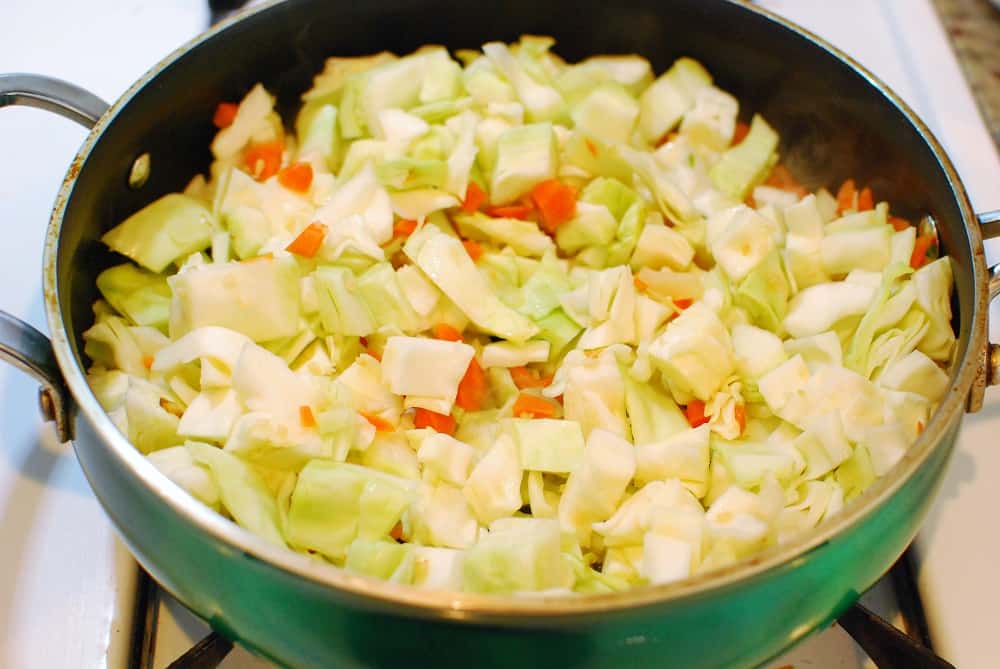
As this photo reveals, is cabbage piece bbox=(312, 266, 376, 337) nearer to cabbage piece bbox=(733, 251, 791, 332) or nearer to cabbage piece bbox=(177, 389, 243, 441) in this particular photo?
cabbage piece bbox=(177, 389, 243, 441)

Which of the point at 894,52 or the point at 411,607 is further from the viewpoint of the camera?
the point at 894,52

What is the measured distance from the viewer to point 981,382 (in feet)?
2.77

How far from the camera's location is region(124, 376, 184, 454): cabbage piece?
0.88 m

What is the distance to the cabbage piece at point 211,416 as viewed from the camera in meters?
0.88

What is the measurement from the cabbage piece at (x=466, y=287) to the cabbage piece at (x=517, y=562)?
270 millimetres

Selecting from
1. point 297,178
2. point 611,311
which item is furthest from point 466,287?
point 297,178

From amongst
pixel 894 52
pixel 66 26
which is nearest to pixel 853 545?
pixel 894 52

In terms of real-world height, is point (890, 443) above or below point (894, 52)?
below

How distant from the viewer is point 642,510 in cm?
85

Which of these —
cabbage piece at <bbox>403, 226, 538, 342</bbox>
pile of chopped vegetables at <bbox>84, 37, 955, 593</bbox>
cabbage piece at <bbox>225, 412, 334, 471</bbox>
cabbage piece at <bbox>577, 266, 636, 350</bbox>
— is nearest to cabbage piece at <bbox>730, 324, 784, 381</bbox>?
pile of chopped vegetables at <bbox>84, 37, 955, 593</bbox>

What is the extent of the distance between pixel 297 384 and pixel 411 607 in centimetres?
34

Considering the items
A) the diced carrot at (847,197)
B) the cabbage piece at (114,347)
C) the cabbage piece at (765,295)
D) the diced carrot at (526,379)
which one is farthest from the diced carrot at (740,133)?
the cabbage piece at (114,347)

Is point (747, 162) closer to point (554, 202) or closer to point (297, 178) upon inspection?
point (554, 202)

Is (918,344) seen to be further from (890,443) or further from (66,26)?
(66,26)
